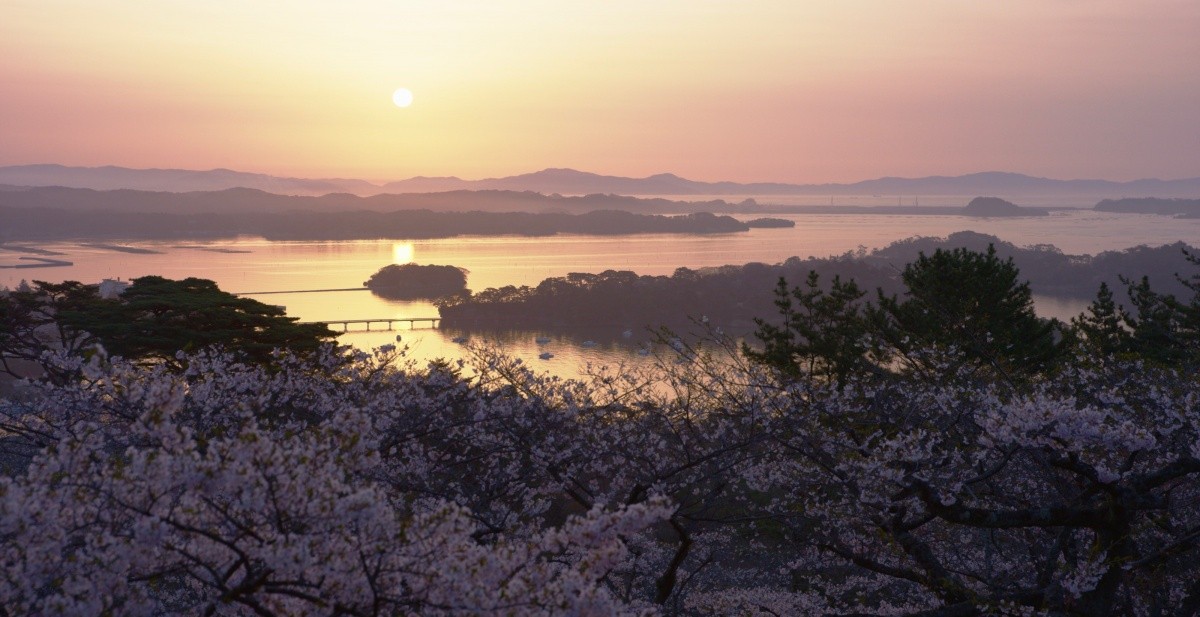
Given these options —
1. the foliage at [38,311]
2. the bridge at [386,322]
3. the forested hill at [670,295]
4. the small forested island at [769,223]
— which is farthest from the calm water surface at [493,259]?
the foliage at [38,311]

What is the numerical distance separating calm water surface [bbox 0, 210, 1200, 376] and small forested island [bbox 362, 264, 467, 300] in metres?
1.58

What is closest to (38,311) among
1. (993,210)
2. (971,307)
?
(971,307)

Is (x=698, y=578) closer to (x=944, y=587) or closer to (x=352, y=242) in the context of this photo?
(x=944, y=587)

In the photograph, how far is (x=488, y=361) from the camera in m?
9.39

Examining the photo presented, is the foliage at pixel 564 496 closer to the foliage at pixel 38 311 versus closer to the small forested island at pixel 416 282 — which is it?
the foliage at pixel 38 311

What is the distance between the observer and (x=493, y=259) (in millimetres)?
90375

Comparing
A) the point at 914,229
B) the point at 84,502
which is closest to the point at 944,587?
the point at 84,502

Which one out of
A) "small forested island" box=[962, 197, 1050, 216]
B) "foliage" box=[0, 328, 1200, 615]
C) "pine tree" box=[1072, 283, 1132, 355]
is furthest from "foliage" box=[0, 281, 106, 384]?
"small forested island" box=[962, 197, 1050, 216]

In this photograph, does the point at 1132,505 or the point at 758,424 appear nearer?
the point at 1132,505

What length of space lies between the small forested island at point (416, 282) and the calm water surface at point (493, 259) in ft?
5.18

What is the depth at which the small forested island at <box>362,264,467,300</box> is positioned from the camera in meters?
64.4

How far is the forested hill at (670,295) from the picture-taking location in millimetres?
52031

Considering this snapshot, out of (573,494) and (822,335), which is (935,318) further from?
(573,494)

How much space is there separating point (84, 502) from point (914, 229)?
140 metres
